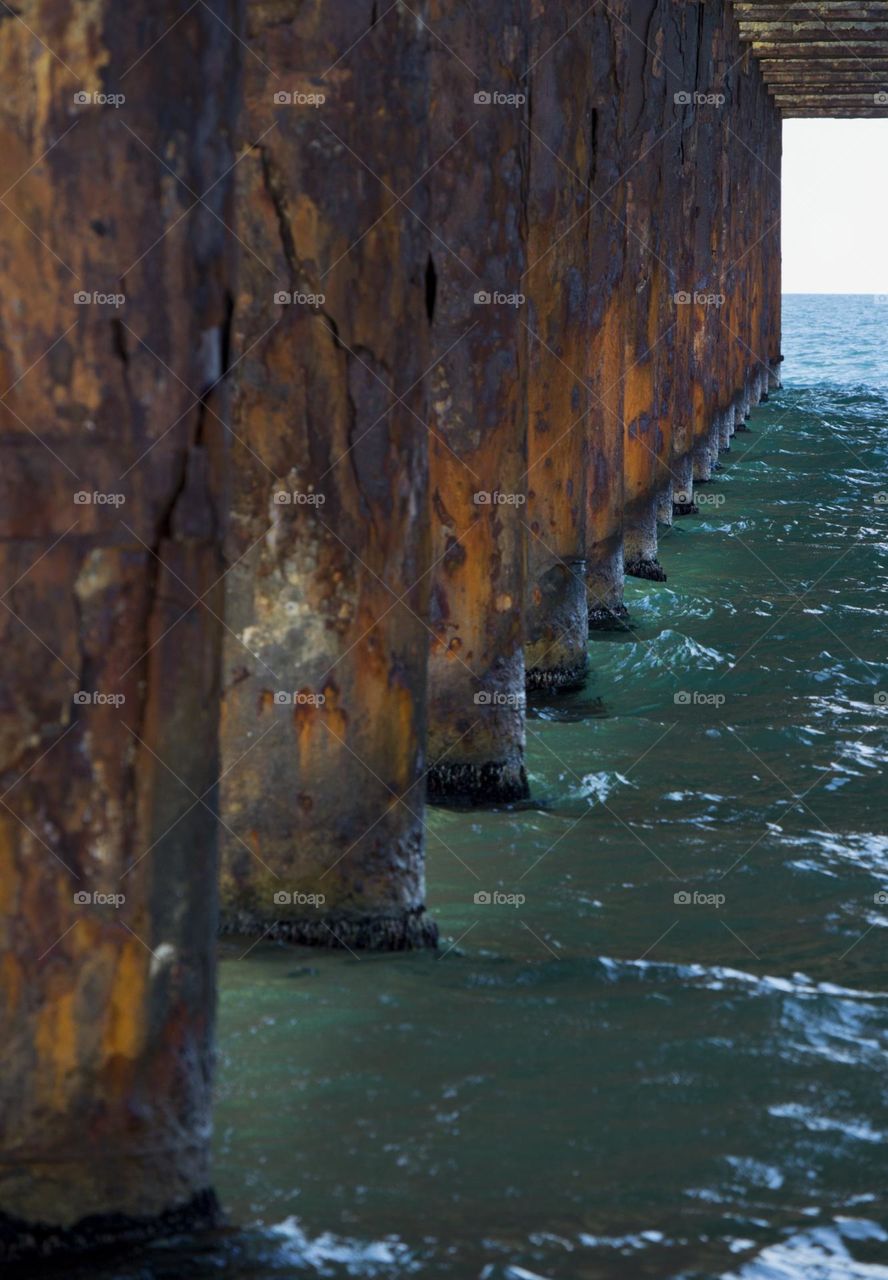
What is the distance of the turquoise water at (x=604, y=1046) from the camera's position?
3.13 m

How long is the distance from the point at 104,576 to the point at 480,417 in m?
3.39

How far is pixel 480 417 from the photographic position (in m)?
6.07

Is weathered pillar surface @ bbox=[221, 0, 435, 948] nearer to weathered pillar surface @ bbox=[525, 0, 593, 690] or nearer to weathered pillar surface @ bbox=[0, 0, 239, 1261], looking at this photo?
weathered pillar surface @ bbox=[0, 0, 239, 1261]

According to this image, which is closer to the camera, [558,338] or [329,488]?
[329,488]

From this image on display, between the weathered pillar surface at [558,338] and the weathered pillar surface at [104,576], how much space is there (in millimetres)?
4632

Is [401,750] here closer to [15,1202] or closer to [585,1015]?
[585,1015]

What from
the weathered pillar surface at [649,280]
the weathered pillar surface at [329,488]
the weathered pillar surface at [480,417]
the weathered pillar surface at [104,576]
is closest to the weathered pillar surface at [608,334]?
the weathered pillar surface at [649,280]

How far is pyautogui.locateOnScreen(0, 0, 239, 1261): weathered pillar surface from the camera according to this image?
8.98ft

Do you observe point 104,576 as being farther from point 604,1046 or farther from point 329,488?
point 604,1046

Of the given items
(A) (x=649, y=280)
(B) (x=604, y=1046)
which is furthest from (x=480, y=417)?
(A) (x=649, y=280)

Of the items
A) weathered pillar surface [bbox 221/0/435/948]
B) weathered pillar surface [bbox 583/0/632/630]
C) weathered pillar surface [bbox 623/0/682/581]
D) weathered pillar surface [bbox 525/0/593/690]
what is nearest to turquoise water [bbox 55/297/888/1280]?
weathered pillar surface [bbox 221/0/435/948]

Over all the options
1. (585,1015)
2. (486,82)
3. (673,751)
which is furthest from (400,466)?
(673,751)

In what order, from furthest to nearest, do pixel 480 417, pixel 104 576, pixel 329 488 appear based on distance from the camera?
pixel 480 417 < pixel 329 488 < pixel 104 576

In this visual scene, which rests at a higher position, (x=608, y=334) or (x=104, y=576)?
(x=608, y=334)
